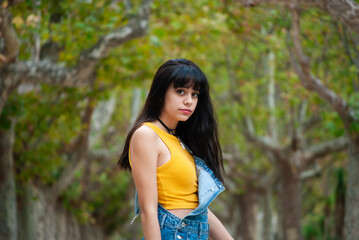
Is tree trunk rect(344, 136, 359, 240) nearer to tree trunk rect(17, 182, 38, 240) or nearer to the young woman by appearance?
the young woman

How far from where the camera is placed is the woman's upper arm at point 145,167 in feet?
9.34

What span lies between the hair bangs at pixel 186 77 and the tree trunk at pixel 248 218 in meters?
16.7

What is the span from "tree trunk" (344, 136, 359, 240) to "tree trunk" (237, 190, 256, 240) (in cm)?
1115

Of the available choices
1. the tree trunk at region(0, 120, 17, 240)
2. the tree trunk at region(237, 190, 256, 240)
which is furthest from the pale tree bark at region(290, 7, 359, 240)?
the tree trunk at region(237, 190, 256, 240)

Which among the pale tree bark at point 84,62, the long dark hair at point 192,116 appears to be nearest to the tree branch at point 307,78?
the pale tree bark at point 84,62

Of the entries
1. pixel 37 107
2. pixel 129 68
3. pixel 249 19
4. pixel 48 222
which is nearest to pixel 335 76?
pixel 249 19

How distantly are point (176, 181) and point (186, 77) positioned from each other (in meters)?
0.61

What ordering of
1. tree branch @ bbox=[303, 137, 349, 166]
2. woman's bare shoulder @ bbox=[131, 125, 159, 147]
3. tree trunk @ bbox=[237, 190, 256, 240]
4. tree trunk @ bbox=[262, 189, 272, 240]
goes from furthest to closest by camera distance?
tree trunk @ bbox=[237, 190, 256, 240], tree trunk @ bbox=[262, 189, 272, 240], tree branch @ bbox=[303, 137, 349, 166], woman's bare shoulder @ bbox=[131, 125, 159, 147]

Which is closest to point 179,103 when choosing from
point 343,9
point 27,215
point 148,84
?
point 343,9

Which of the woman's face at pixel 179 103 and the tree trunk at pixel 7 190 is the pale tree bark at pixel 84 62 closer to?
the tree trunk at pixel 7 190

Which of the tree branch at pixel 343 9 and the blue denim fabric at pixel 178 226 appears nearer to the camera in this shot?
the blue denim fabric at pixel 178 226

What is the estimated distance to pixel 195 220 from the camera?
295 cm

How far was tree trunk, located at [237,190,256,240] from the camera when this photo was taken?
19314 millimetres

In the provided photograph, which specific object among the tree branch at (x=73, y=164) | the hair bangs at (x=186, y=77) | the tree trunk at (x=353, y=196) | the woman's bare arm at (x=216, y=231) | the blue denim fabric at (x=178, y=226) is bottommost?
the tree branch at (x=73, y=164)
